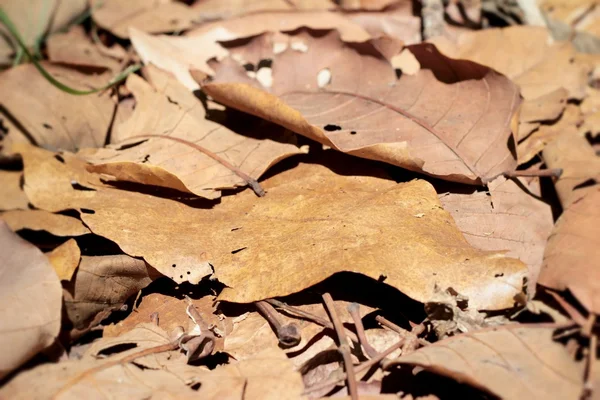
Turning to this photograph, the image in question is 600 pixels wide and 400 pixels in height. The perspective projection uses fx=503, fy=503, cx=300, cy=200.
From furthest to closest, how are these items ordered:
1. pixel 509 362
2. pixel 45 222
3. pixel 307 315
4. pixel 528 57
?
pixel 528 57
pixel 45 222
pixel 307 315
pixel 509 362

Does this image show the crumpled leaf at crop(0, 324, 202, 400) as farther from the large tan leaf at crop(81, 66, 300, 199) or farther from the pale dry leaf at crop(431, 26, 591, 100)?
the pale dry leaf at crop(431, 26, 591, 100)

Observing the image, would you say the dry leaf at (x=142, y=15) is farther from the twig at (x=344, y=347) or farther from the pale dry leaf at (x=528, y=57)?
the twig at (x=344, y=347)

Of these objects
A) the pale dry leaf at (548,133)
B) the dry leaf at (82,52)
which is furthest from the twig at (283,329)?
the dry leaf at (82,52)

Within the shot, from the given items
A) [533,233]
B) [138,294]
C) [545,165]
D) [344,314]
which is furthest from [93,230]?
[545,165]

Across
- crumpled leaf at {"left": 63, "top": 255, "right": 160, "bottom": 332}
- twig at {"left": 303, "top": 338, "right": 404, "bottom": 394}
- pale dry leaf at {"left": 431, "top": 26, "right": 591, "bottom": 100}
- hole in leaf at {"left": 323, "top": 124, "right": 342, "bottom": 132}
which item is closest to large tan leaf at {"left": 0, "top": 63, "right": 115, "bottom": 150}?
crumpled leaf at {"left": 63, "top": 255, "right": 160, "bottom": 332}

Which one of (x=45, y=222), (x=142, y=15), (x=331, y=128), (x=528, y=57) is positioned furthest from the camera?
(x=142, y=15)

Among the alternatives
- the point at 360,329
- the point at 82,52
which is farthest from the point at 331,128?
the point at 82,52

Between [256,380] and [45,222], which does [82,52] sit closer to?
[45,222]
